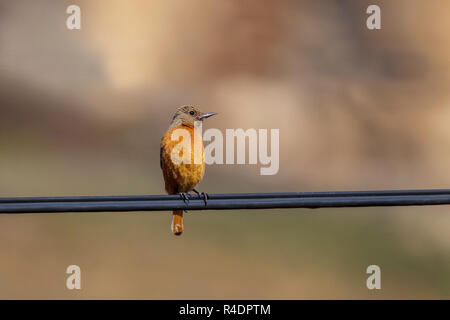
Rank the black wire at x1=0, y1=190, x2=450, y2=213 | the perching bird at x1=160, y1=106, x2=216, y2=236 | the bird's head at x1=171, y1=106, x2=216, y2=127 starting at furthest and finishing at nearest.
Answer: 1. the bird's head at x1=171, y1=106, x2=216, y2=127
2. the perching bird at x1=160, y1=106, x2=216, y2=236
3. the black wire at x1=0, y1=190, x2=450, y2=213

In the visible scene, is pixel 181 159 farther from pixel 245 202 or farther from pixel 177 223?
pixel 245 202

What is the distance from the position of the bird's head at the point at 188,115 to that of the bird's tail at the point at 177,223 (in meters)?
0.86

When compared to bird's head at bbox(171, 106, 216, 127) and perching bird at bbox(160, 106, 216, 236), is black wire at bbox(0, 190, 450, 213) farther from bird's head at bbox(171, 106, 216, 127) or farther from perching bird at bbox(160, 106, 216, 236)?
bird's head at bbox(171, 106, 216, 127)

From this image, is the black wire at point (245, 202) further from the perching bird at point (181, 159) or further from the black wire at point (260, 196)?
the perching bird at point (181, 159)

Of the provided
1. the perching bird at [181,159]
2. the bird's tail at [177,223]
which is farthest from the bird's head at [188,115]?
the bird's tail at [177,223]

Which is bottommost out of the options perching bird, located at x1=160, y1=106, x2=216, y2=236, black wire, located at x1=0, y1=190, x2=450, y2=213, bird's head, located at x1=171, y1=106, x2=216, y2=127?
black wire, located at x1=0, y1=190, x2=450, y2=213

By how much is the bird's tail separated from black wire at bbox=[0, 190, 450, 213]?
247 cm

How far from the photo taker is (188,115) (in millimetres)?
6188

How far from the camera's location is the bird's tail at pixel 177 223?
245 inches

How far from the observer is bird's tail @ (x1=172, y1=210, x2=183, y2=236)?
6.21 metres

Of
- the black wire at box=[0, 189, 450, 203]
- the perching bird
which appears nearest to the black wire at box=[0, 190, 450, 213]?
the black wire at box=[0, 189, 450, 203]

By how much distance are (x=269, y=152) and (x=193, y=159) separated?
9.97 meters

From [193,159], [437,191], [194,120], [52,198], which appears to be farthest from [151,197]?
[194,120]

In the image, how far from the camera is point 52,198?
148 inches
